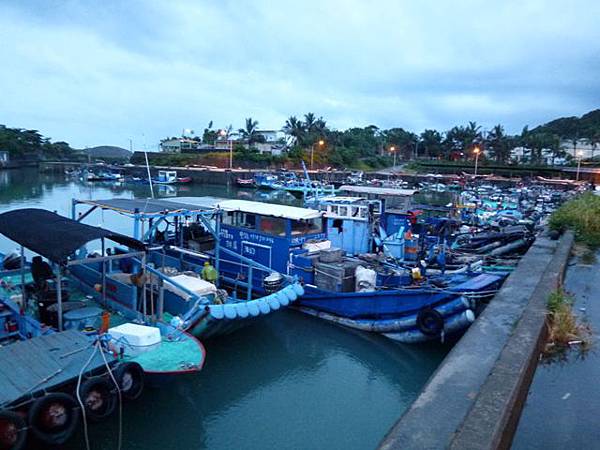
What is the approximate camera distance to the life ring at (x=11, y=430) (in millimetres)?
5355

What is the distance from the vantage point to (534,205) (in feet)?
117

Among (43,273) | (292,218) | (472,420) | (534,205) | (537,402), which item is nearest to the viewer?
(472,420)

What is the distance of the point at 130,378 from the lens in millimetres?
6754

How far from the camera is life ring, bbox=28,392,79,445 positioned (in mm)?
5609

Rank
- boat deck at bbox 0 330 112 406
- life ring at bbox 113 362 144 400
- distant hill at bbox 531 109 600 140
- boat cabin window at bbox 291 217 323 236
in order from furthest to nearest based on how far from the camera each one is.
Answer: distant hill at bbox 531 109 600 140
boat cabin window at bbox 291 217 323 236
life ring at bbox 113 362 144 400
boat deck at bbox 0 330 112 406

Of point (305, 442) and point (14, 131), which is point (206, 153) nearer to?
point (14, 131)

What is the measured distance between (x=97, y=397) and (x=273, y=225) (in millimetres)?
6724

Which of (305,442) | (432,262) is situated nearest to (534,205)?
(432,262)

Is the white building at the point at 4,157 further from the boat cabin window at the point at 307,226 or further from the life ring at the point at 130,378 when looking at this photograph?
the life ring at the point at 130,378

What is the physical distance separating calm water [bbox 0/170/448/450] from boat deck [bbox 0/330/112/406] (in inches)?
52.3

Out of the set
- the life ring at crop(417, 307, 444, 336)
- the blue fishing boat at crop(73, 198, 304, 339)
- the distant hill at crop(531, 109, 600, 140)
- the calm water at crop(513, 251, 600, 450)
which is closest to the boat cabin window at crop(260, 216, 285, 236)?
the blue fishing boat at crop(73, 198, 304, 339)

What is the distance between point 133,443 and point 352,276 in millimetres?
6612

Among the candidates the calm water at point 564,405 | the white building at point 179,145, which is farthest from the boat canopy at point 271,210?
the white building at point 179,145

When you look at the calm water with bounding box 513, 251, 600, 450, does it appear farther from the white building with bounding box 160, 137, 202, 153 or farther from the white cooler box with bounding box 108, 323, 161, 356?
A: the white building with bounding box 160, 137, 202, 153
